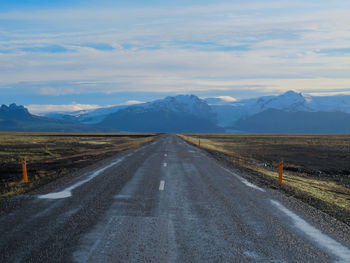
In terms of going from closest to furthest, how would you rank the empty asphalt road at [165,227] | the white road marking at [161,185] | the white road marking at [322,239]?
1. the empty asphalt road at [165,227]
2. the white road marking at [322,239]
3. the white road marking at [161,185]

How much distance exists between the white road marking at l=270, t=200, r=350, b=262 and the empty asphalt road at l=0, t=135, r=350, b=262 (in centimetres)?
2

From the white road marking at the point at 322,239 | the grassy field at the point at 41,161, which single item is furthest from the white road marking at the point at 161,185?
the grassy field at the point at 41,161

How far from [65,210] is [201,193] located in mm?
4660

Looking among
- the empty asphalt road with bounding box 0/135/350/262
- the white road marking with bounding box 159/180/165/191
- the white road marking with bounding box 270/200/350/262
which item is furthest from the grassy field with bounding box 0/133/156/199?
the white road marking with bounding box 270/200/350/262

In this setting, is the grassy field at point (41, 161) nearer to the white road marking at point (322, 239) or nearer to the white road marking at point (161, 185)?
the white road marking at point (161, 185)

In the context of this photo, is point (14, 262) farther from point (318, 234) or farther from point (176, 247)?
point (318, 234)

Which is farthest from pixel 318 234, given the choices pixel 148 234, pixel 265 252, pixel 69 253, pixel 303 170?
pixel 303 170

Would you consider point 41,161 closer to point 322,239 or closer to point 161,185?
point 161,185

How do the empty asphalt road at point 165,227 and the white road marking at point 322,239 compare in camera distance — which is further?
the white road marking at point 322,239

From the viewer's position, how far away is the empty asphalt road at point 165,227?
5.52 metres

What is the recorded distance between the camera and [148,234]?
21.5ft

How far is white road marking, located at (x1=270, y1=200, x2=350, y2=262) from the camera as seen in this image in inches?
224

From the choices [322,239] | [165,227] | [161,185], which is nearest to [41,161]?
[161,185]

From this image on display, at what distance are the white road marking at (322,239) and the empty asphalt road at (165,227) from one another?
18mm
